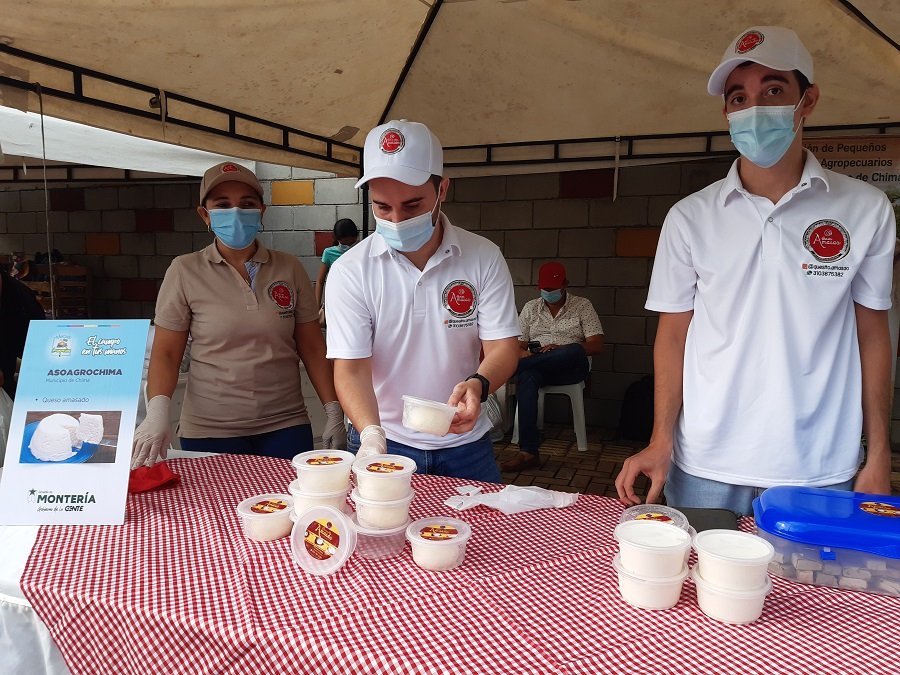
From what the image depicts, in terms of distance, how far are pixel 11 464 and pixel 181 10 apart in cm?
166

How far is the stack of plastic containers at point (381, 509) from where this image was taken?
127cm

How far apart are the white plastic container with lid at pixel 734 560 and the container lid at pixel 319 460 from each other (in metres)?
0.75

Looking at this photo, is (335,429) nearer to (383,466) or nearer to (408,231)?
(408,231)

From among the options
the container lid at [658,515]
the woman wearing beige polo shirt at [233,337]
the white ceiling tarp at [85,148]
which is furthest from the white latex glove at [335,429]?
the white ceiling tarp at [85,148]

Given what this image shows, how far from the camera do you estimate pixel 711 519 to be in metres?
1.38

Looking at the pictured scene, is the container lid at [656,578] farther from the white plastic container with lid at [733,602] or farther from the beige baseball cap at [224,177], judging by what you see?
the beige baseball cap at [224,177]

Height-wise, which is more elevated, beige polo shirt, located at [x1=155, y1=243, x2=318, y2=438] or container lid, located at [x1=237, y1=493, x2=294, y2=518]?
beige polo shirt, located at [x1=155, y1=243, x2=318, y2=438]

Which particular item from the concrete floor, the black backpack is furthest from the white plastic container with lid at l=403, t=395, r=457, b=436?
the black backpack

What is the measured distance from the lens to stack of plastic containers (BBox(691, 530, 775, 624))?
1037 mm

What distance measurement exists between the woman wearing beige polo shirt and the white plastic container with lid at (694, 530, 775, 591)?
5.14 ft

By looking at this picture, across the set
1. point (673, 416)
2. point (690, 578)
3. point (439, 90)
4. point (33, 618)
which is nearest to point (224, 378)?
point (33, 618)

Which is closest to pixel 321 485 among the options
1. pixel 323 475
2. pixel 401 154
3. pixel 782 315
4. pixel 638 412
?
pixel 323 475

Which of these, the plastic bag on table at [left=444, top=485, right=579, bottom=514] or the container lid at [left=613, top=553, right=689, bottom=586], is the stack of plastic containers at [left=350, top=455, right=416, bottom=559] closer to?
the plastic bag on table at [left=444, top=485, right=579, bottom=514]

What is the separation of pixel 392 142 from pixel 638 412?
165 inches
